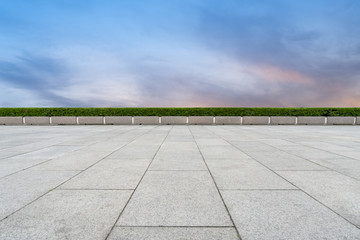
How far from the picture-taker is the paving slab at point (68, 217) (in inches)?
Answer: 83.3

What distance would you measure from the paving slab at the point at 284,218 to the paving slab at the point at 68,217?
1.68m

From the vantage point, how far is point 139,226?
2.23 m

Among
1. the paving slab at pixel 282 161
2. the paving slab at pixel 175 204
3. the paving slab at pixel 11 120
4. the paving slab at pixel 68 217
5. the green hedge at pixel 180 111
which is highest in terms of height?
the green hedge at pixel 180 111

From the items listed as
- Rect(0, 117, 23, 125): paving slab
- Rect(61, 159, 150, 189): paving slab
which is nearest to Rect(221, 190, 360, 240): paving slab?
Rect(61, 159, 150, 189): paving slab

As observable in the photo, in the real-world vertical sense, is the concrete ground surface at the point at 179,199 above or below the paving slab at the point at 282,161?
below

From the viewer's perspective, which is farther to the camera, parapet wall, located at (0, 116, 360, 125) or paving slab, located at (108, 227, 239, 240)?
parapet wall, located at (0, 116, 360, 125)

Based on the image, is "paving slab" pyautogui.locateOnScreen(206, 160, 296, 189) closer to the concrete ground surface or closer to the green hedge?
the concrete ground surface

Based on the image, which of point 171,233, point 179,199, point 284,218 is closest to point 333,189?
point 284,218

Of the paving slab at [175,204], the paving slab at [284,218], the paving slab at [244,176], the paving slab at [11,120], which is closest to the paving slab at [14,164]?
the paving slab at [175,204]

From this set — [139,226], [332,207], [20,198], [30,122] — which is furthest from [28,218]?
[30,122]

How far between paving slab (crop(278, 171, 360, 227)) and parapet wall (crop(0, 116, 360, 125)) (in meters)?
14.5

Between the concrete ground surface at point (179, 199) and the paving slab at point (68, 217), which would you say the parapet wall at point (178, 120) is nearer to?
the concrete ground surface at point (179, 199)

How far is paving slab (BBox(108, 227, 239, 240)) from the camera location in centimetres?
204

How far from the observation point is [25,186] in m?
3.44
